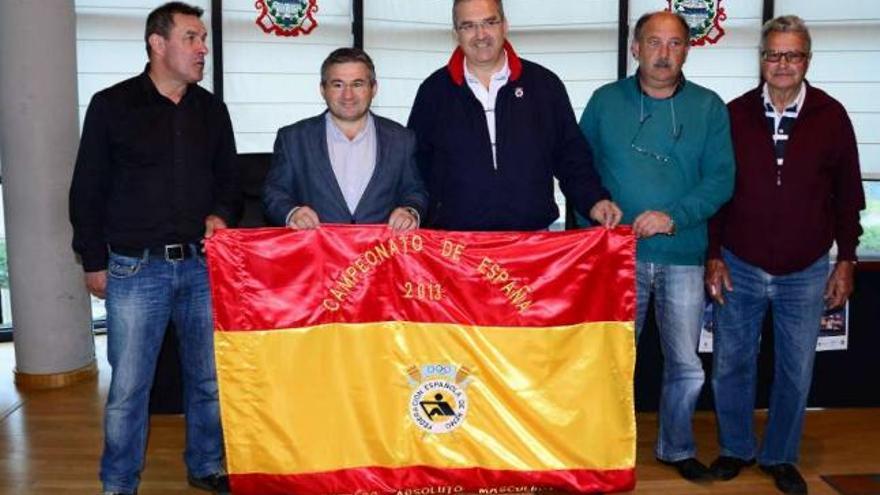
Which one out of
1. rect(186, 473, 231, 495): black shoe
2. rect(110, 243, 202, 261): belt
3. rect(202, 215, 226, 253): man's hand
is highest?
rect(202, 215, 226, 253): man's hand

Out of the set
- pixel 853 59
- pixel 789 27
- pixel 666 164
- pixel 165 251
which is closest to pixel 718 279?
pixel 666 164

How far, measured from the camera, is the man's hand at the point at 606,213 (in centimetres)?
277

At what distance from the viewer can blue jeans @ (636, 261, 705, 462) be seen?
301 cm

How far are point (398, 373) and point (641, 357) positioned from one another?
157 cm

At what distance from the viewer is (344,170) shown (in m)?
2.76

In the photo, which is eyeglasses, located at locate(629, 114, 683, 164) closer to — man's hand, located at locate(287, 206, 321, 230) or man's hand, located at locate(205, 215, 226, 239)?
man's hand, located at locate(287, 206, 321, 230)

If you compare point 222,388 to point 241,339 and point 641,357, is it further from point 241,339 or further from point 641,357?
point 641,357

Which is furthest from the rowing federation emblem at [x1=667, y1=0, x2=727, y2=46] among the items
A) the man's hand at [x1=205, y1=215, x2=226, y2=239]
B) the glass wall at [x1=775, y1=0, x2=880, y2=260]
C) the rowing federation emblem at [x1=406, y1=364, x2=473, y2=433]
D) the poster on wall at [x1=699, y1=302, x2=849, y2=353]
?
the man's hand at [x1=205, y1=215, x2=226, y2=239]

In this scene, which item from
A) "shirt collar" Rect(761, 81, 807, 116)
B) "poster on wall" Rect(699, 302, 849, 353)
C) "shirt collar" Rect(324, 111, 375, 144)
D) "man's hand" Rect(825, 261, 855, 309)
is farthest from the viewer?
"poster on wall" Rect(699, 302, 849, 353)

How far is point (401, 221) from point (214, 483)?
1.20 meters

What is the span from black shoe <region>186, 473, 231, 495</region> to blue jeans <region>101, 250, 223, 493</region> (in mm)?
306

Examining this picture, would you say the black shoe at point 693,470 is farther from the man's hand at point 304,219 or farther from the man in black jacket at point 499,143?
the man's hand at point 304,219

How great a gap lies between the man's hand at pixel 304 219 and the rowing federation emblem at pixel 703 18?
13.5 ft

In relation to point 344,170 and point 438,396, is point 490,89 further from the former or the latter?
point 438,396
